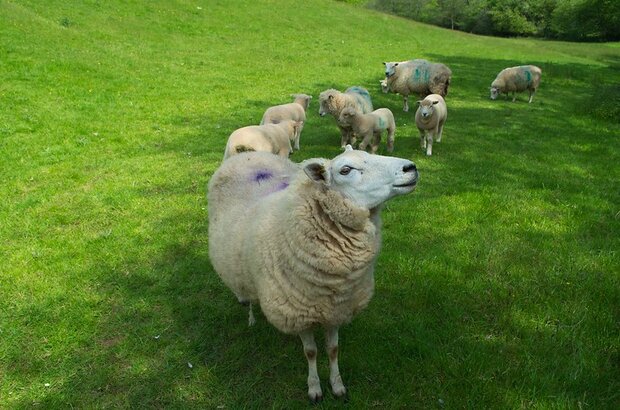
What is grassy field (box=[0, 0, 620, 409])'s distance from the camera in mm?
3408

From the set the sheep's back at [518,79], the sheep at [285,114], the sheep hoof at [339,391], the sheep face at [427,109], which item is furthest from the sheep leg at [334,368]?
the sheep's back at [518,79]

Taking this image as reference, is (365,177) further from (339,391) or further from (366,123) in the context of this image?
(366,123)

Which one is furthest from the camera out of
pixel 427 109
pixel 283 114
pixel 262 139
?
pixel 283 114

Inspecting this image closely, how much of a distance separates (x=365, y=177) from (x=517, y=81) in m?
14.7

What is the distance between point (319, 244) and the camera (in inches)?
114

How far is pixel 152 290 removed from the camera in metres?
4.65

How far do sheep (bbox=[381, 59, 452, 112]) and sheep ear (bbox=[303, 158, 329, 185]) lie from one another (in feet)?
35.9

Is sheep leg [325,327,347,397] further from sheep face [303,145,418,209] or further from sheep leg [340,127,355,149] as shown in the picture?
sheep leg [340,127,355,149]

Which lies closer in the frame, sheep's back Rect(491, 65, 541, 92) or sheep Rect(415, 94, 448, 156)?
sheep Rect(415, 94, 448, 156)

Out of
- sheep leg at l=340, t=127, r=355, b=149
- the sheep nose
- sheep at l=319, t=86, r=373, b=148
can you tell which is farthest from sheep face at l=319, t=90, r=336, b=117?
the sheep nose

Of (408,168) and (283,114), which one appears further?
(283,114)

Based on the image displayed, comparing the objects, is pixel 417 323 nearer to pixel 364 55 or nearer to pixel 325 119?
pixel 325 119

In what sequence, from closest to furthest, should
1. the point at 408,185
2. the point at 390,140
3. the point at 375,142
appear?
the point at 408,185 → the point at 375,142 → the point at 390,140

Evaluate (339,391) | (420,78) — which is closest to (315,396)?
(339,391)
